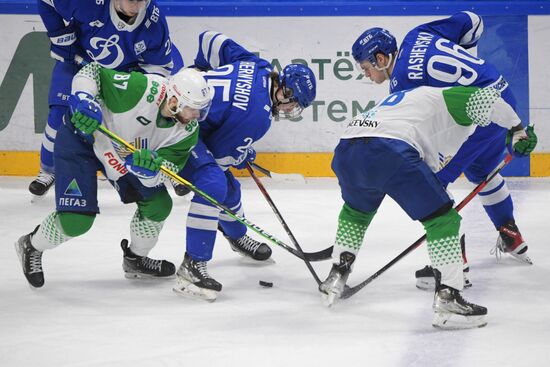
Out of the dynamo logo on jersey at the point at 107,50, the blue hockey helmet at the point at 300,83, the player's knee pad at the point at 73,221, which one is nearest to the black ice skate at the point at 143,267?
the player's knee pad at the point at 73,221

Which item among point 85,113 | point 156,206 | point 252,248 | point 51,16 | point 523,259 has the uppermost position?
point 51,16

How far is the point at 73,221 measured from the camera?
3.99 meters

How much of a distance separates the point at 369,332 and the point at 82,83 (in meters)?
1.36

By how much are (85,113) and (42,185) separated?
7.11ft

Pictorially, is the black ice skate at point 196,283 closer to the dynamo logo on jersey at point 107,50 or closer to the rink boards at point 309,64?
the dynamo logo on jersey at point 107,50

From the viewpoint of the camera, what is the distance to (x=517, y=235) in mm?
4559

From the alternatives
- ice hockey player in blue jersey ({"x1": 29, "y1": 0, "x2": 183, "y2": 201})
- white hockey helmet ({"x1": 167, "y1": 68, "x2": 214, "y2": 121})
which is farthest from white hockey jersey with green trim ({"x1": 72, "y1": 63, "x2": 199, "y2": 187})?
ice hockey player in blue jersey ({"x1": 29, "y1": 0, "x2": 183, "y2": 201})


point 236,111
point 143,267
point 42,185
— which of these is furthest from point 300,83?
point 42,185

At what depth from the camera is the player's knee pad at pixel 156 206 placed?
4.16 metres

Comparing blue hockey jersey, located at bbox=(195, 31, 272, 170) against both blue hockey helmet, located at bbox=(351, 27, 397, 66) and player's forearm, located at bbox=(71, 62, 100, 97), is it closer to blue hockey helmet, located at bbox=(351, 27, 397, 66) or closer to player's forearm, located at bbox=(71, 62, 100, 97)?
blue hockey helmet, located at bbox=(351, 27, 397, 66)

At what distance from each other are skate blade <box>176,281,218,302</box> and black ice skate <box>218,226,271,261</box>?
2.02 ft

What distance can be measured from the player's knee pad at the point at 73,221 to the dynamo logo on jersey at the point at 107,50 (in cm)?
153

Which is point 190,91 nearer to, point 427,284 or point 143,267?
point 143,267

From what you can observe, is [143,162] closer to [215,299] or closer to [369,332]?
[215,299]
